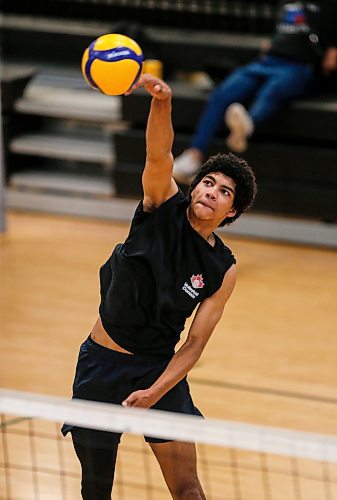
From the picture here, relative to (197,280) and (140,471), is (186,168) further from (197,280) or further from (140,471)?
(197,280)

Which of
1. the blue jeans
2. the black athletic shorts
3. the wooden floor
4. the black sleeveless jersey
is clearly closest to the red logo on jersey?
the black sleeveless jersey

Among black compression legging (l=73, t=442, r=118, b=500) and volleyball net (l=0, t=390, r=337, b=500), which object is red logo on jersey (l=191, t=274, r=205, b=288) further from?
volleyball net (l=0, t=390, r=337, b=500)

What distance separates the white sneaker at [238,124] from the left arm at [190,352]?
16.5 feet

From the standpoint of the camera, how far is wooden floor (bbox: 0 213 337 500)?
687 cm

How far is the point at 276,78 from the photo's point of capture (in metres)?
9.54

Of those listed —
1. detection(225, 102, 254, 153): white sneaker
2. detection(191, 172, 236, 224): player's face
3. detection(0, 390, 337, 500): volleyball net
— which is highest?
detection(191, 172, 236, 224): player's face

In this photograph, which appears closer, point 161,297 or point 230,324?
point 161,297

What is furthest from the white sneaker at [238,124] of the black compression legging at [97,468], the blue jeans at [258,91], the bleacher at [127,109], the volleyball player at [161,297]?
the black compression legging at [97,468]

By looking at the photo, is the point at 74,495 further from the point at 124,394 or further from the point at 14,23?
the point at 14,23

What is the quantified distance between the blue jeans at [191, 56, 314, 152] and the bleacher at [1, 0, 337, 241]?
17 cm

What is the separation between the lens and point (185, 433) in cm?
388

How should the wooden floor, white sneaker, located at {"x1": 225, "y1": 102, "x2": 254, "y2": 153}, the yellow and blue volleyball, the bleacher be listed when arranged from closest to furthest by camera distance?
the yellow and blue volleyball → the wooden floor → white sneaker, located at {"x1": 225, "y1": 102, "x2": 254, "y2": 153} → the bleacher

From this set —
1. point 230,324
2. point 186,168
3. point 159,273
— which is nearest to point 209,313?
point 159,273

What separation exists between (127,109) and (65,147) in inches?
36.6
